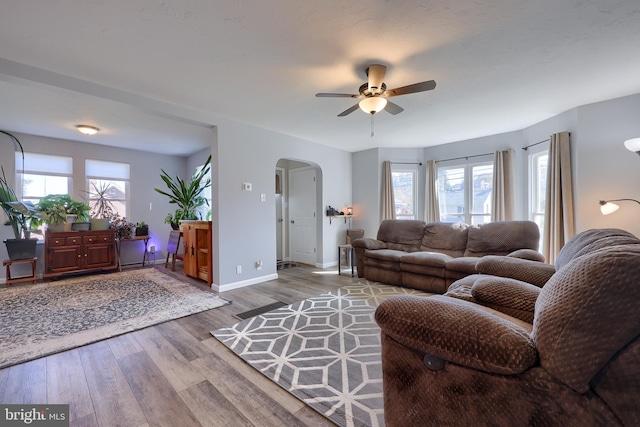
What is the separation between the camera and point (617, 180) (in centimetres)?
326

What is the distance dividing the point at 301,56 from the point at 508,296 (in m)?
2.37

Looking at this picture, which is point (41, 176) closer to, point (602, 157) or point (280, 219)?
point (280, 219)

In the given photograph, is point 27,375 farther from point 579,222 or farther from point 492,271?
point 579,222

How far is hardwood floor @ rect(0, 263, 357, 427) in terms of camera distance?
148 centimetres

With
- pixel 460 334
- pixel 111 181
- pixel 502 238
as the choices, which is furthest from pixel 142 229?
pixel 502 238

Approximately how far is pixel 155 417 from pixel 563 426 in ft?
6.10

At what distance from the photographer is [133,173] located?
18.7 ft

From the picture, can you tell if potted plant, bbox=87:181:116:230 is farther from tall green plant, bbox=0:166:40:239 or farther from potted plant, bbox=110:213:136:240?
tall green plant, bbox=0:166:40:239

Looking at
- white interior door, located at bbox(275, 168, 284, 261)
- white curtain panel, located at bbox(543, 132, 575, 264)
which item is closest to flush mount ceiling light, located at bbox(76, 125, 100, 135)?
white interior door, located at bbox(275, 168, 284, 261)

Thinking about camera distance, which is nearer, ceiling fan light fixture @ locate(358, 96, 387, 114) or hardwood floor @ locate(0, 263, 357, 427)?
hardwood floor @ locate(0, 263, 357, 427)

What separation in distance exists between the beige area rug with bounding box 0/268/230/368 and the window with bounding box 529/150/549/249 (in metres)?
5.05

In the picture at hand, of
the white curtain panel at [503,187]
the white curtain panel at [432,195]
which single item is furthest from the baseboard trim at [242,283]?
the white curtain panel at [503,187]

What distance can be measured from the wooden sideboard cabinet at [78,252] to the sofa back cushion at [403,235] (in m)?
5.15

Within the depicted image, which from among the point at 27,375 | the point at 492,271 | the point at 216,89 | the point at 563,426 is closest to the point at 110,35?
the point at 216,89
